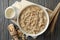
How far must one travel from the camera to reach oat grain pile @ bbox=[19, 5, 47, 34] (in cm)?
95

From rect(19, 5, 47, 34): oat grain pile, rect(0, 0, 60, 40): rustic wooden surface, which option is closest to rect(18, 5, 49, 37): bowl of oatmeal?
rect(19, 5, 47, 34): oat grain pile

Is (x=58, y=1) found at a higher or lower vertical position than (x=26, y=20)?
higher

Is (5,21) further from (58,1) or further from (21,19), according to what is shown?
(58,1)

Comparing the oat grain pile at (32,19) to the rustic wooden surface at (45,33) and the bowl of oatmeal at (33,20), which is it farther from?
the rustic wooden surface at (45,33)

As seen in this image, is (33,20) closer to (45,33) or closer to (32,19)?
(32,19)

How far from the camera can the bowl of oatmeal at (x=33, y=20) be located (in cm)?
95

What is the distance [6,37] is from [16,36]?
15 cm

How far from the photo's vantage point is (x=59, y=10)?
38.6 inches

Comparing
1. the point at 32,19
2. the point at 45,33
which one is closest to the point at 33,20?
the point at 32,19

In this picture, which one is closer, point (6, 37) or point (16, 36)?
point (16, 36)

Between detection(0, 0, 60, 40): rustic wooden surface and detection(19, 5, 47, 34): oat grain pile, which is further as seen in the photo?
detection(0, 0, 60, 40): rustic wooden surface

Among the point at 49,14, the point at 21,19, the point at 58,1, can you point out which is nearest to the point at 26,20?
the point at 21,19

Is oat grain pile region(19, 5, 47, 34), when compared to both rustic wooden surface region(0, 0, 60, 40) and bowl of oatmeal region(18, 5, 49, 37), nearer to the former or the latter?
bowl of oatmeal region(18, 5, 49, 37)

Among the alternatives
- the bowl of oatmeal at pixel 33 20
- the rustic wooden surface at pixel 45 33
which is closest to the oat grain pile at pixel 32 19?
the bowl of oatmeal at pixel 33 20
